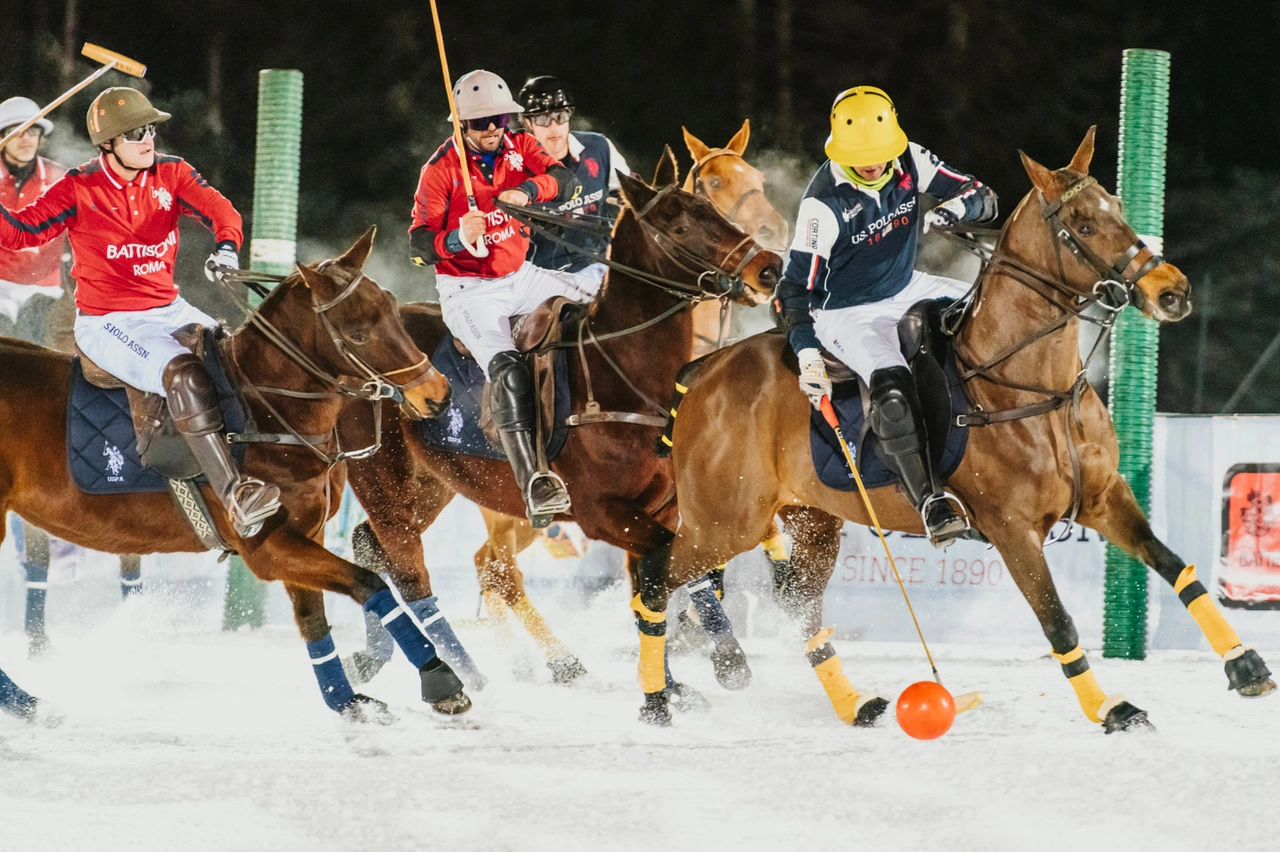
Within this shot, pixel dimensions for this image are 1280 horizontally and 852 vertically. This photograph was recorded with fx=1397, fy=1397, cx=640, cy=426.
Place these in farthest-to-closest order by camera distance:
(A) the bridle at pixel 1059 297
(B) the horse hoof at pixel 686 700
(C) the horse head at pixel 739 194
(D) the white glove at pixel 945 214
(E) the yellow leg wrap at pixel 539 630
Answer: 1. (C) the horse head at pixel 739 194
2. (E) the yellow leg wrap at pixel 539 630
3. (B) the horse hoof at pixel 686 700
4. (D) the white glove at pixel 945 214
5. (A) the bridle at pixel 1059 297

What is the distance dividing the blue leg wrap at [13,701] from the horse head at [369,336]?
1836mm

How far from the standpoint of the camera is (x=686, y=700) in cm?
560

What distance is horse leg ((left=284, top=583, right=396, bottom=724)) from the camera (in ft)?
17.5

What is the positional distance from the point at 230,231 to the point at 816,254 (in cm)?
227

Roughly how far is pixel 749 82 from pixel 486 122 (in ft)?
19.6

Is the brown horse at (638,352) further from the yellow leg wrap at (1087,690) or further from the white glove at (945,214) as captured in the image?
the yellow leg wrap at (1087,690)

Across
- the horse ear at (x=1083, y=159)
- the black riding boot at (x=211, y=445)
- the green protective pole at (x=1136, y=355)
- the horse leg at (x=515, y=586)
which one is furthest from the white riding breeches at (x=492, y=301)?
the green protective pole at (x=1136, y=355)

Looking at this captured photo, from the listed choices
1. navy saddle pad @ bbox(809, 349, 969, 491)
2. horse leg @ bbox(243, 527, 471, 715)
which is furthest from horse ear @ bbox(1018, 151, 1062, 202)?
horse leg @ bbox(243, 527, 471, 715)

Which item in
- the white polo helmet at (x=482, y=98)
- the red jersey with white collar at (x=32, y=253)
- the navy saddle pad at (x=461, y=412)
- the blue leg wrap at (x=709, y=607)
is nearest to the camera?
the blue leg wrap at (x=709, y=607)

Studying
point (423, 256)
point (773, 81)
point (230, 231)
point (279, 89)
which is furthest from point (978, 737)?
point (773, 81)

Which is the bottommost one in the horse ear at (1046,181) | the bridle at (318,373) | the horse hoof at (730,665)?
the horse hoof at (730,665)

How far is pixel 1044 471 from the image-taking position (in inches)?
185

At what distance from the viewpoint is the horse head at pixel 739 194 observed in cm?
678

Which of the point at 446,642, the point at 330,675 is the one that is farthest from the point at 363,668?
the point at 330,675
